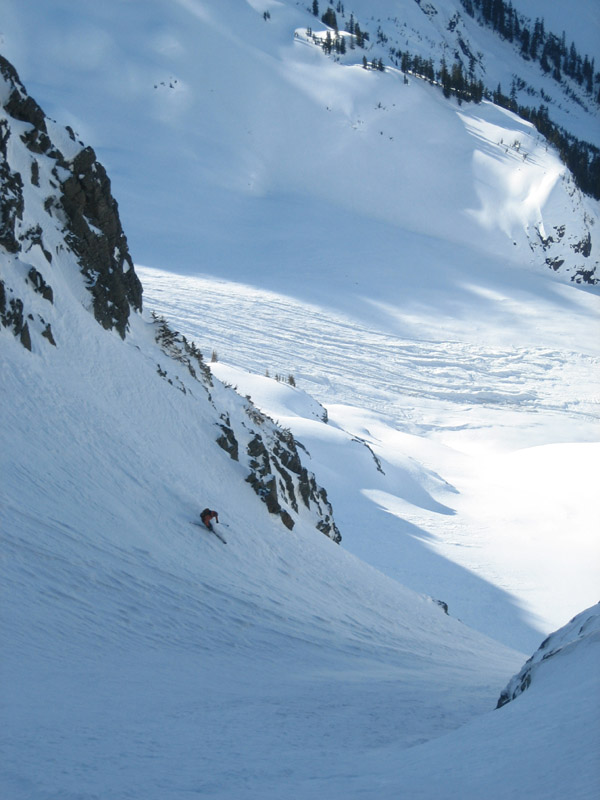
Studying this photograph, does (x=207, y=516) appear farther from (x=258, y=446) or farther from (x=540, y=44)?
(x=540, y=44)

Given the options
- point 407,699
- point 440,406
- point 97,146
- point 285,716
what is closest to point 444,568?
point 407,699

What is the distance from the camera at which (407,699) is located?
21.6ft

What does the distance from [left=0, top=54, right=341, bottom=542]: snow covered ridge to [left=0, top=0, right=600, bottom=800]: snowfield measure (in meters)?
0.11

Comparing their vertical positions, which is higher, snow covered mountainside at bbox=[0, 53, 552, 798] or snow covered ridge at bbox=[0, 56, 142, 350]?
snow covered ridge at bbox=[0, 56, 142, 350]

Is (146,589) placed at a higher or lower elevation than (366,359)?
lower

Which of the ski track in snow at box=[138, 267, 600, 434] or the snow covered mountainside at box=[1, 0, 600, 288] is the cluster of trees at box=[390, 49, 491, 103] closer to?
the snow covered mountainside at box=[1, 0, 600, 288]

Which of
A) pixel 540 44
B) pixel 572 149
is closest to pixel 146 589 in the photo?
pixel 572 149

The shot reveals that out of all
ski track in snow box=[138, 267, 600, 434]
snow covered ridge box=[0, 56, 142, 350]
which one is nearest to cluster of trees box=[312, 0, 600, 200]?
ski track in snow box=[138, 267, 600, 434]

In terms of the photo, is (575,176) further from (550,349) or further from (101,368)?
(101,368)

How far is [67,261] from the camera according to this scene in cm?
1209

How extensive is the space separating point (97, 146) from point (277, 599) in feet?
197

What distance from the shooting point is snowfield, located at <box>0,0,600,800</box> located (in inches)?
187

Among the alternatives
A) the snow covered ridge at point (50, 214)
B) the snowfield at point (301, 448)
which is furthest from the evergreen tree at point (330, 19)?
the snow covered ridge at point (50, 214)

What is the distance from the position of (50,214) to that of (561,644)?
33.6 ft
